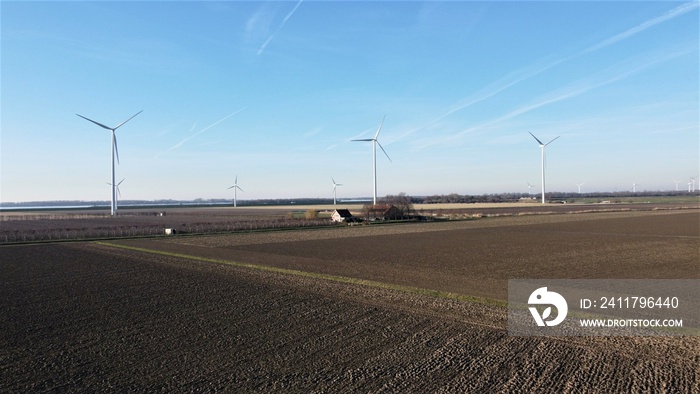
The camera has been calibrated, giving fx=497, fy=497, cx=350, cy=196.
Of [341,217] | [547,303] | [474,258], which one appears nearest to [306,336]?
[547,303]

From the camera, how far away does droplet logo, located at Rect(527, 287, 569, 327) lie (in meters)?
14.8

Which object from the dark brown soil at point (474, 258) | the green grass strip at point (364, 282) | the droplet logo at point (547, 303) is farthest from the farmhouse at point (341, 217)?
the droplet logo at point (547, 303)

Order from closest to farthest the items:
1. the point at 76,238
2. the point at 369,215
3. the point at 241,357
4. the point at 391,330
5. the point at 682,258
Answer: the point at 241,357
the point at 391,330
the point at 682,258
the point at 76,238
the point at 369,215

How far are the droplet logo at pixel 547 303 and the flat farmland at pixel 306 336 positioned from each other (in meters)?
1.09

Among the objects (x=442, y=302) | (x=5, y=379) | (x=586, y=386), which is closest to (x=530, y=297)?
(x=442, y=302)

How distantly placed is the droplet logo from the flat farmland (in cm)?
109

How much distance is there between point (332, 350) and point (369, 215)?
76921 millimetres

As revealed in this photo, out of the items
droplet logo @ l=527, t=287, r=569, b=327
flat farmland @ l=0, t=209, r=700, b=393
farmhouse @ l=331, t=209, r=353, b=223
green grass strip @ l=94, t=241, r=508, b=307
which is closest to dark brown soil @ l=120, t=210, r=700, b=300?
flat farmland @ l=0, t=209, r=700, b=393

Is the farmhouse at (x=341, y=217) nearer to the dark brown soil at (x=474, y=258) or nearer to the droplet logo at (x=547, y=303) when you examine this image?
the dark brown soil at (x=474, y=258)

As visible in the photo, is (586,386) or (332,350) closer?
(586,386)

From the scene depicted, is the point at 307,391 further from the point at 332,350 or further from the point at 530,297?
the point at 530,297

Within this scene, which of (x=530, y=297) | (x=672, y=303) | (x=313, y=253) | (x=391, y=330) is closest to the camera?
(x=391, y=330)

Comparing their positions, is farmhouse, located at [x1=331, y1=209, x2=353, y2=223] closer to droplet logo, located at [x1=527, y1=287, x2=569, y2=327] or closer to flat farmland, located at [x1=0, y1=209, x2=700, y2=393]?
flat farmland, located at [x1=0, y1=209, x2=700, y2=393]

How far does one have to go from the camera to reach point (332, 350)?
1205 centimetres
